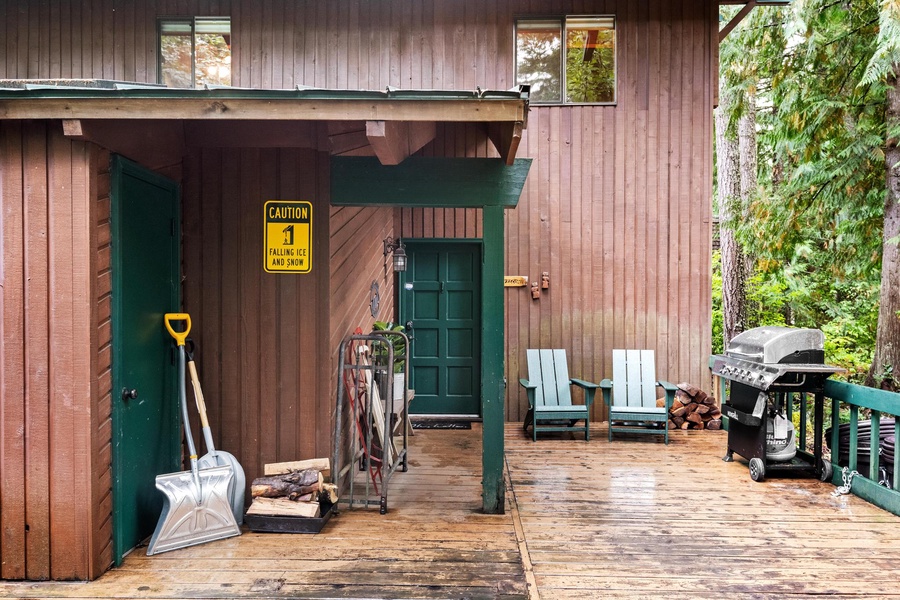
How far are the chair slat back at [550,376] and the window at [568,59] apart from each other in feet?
9.47

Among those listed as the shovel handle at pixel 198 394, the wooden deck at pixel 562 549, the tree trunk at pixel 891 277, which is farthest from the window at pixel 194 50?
the tree trunk at pixel 891 277

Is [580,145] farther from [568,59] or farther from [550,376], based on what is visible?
[550,376]

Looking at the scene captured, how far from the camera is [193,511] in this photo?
3.21 m

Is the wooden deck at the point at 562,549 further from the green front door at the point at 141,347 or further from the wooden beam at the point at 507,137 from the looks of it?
the wooden beam at the point at 507,137

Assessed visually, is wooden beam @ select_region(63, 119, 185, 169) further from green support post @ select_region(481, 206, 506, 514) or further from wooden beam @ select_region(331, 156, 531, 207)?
green support post @ select_region(481, 206, 506, 514)

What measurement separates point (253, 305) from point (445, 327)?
3.50 metres

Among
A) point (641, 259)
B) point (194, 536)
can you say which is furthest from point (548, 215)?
point (194, 536)

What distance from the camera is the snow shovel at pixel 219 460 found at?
339cm

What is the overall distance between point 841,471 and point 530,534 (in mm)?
2729

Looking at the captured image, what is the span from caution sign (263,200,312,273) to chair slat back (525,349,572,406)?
3238 millimetres

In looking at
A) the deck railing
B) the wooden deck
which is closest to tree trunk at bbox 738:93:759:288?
the deck railing

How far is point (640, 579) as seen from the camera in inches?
112

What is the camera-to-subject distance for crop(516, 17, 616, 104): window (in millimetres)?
6246

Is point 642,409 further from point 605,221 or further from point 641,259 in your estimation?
point 605,221
